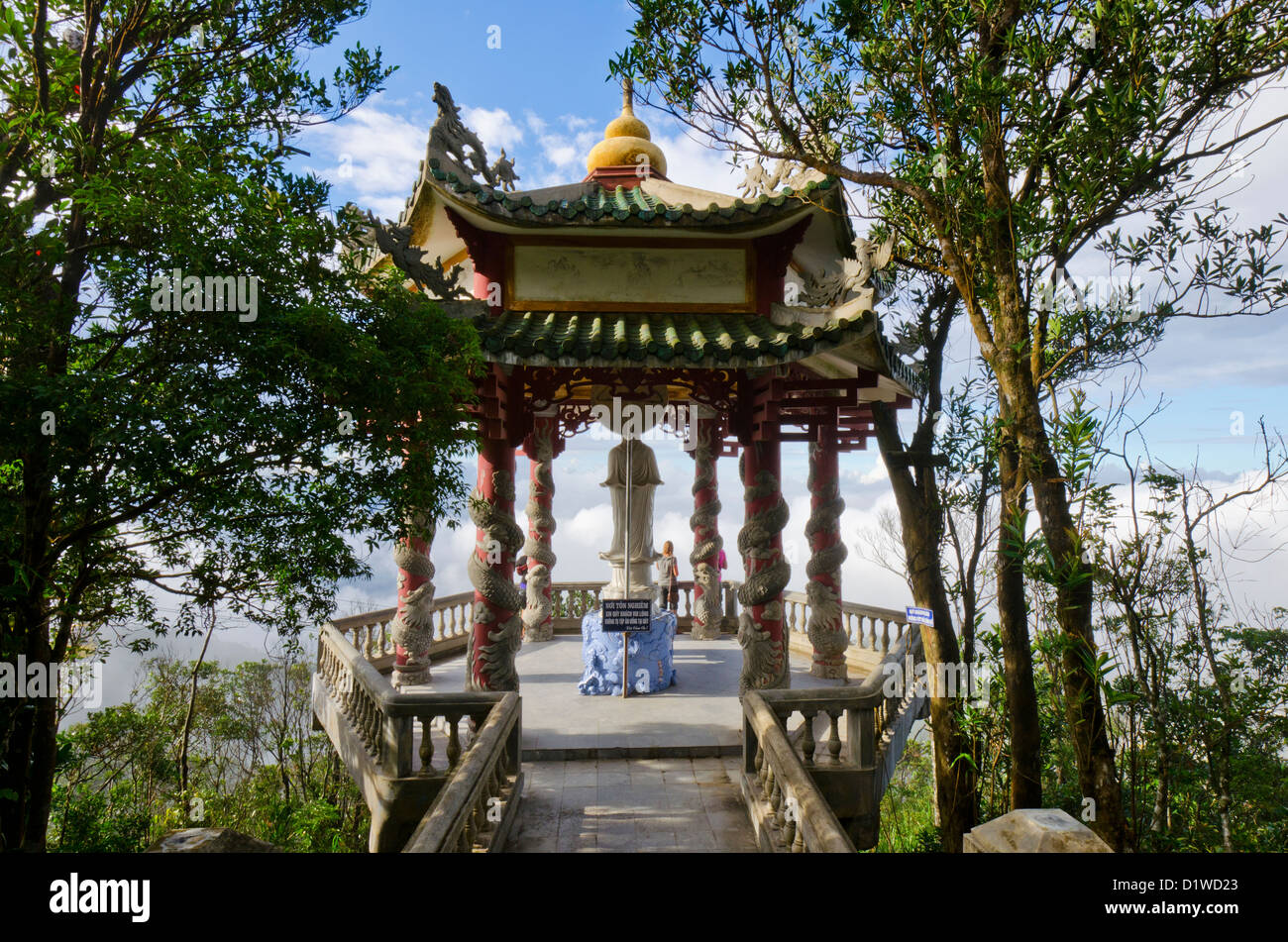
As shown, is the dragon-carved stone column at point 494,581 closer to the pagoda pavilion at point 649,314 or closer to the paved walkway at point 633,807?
the pagoda pavilion at point 649,314

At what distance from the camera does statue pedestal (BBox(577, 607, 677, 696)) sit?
35.6ft

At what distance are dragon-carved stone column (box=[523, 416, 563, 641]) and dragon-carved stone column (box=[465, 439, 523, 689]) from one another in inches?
251

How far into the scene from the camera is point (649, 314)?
9359mm

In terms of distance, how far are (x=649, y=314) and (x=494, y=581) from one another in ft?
13.4

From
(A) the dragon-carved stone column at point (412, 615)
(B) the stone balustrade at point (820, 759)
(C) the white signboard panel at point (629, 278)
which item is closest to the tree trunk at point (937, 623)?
(B) the stone balustrade at point (820, 759)

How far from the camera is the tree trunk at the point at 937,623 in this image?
7156 millimetres

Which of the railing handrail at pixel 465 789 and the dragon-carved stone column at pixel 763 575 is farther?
the dragon-carved stone column at pixel 763 575

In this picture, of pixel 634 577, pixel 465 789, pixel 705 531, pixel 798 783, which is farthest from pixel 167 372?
pixel 705 531

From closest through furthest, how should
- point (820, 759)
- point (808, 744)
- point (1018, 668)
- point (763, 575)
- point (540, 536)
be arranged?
1. point (1018, 668)
2. point (808, 744)
3. point (820, 759)
4. point (763, 575)
5. point (540, 536)

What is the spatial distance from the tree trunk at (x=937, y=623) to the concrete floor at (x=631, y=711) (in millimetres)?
2378

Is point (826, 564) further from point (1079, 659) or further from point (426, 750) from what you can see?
point (426, 750)
